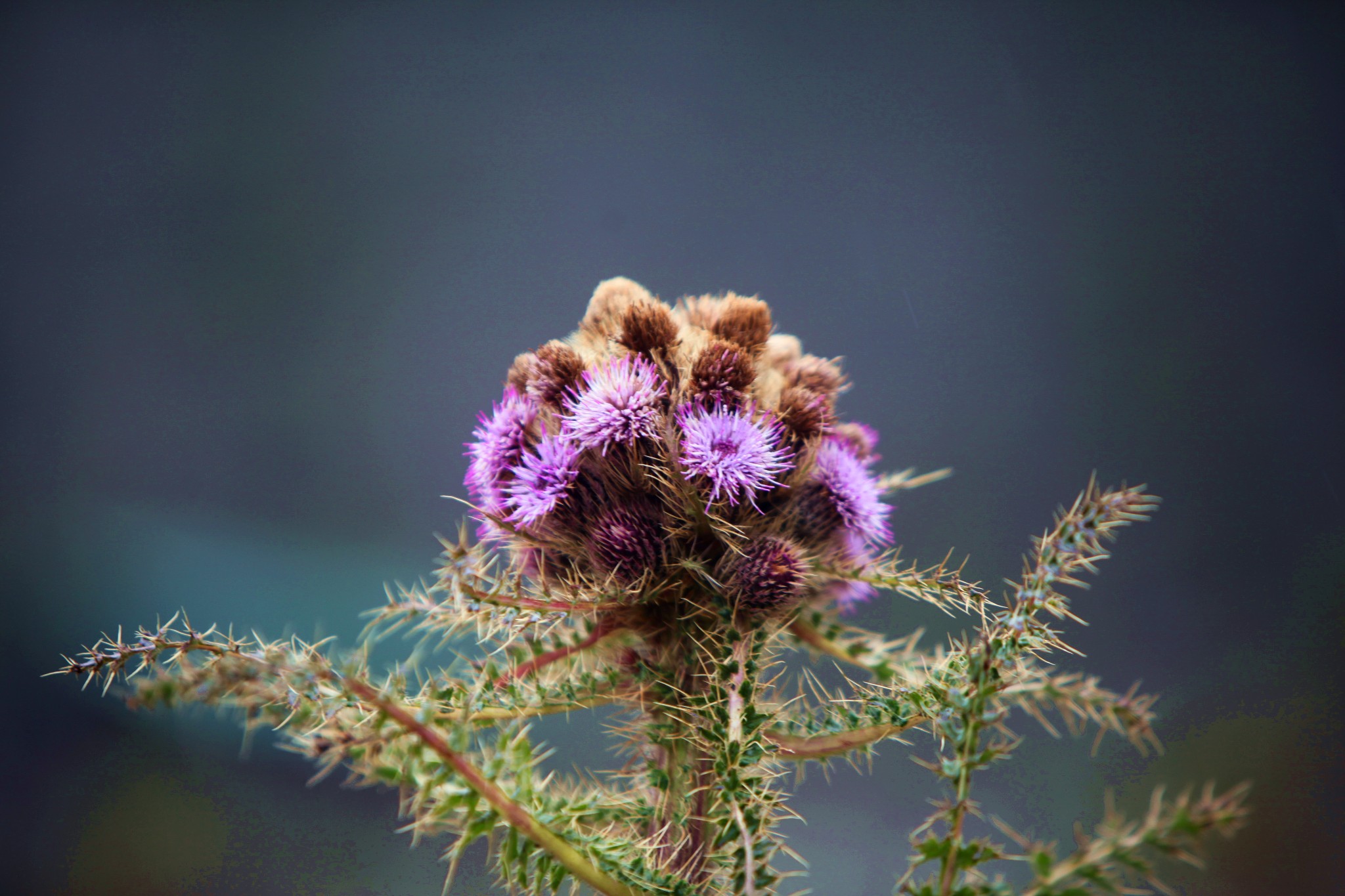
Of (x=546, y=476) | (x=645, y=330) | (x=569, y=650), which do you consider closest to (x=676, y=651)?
(x=569, y=650)

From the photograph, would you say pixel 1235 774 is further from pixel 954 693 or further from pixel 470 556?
pixel 470 556

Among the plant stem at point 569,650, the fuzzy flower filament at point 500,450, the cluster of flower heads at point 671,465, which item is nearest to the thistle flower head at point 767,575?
the cluster of flower heads at point 671,465


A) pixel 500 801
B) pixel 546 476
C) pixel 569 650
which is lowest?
pixel 500 801

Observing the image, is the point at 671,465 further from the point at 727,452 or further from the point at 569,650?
the point at 569,650

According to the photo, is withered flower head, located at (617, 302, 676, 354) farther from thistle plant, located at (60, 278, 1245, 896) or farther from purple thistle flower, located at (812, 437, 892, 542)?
purple thistle flower, located at (812, 437, 892, 542)

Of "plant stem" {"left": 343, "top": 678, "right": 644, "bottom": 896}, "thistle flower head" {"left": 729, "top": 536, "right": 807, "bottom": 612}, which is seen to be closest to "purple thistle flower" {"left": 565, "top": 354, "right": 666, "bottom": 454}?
"thistle flower head" {"left": 729, "top": 536, "right": 807, "bottom": 612}

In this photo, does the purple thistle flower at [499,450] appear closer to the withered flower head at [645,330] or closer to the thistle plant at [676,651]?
the thistle plant at [676,651]
